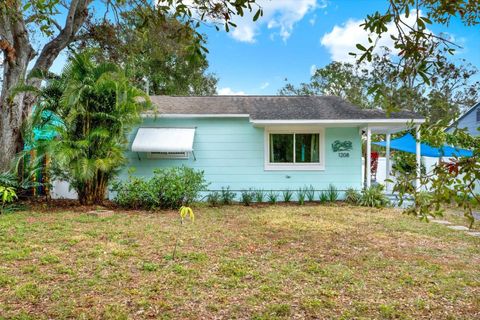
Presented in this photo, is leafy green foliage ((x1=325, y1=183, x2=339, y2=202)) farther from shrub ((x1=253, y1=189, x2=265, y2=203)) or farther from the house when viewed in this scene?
the house

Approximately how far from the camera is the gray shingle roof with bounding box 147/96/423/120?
1128 cm

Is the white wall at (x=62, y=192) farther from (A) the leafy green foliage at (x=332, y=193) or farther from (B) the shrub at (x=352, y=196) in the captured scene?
(B) the shrub at (x=352, y=196)

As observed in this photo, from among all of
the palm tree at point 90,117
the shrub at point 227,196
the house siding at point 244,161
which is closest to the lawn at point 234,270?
the palm tree at point 90,117

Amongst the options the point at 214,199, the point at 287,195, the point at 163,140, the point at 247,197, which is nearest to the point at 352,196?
the point at 287,195

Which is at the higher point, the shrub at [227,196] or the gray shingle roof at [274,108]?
the gray shingle roof at [274,108]

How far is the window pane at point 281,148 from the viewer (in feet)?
39.5

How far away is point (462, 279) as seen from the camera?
461 centimetres

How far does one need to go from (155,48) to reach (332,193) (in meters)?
7.60

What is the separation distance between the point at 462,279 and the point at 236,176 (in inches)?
318

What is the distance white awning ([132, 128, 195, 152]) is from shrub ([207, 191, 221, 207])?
1688 mm

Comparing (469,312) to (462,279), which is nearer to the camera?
(469,312)

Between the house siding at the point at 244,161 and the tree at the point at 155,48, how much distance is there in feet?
7.88

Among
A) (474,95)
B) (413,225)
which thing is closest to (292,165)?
(413,225)

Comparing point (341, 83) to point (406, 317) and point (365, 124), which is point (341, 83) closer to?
point (365, 124)
